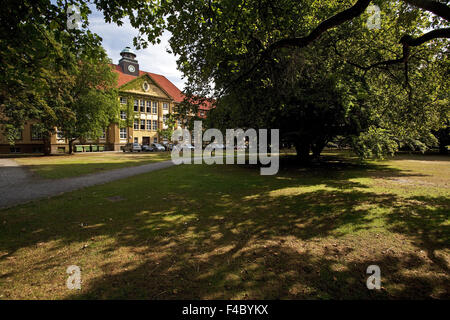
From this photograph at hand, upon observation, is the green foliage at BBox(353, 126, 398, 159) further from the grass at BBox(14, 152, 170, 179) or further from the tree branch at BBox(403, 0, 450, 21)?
the grass at BBox(14, 152, 170, 179)

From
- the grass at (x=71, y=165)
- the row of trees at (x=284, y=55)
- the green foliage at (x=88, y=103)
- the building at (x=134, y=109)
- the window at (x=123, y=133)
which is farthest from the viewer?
the window at (x=123, y=133)

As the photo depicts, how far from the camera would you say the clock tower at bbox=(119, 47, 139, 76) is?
54.0 metres

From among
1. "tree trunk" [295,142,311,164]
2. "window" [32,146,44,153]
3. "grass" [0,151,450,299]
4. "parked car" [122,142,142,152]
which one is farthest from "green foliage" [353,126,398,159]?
"window" [32,146,44,153]

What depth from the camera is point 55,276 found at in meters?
3.06

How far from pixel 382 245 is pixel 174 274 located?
157 inches

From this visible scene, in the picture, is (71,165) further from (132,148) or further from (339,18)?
(132,148)

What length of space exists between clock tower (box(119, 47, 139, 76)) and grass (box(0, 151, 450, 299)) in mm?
56811

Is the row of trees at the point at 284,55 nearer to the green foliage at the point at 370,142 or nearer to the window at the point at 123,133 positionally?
the green foliage at the point at 370,142

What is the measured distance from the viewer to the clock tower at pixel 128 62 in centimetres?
5397

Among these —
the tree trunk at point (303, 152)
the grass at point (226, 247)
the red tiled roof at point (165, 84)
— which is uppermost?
the red tiled roof at point (165, 84)

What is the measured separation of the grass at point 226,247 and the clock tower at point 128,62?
56811mm

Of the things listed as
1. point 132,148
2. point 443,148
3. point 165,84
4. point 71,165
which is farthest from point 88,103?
point 443,148

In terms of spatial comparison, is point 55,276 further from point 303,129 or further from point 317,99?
point 303,129

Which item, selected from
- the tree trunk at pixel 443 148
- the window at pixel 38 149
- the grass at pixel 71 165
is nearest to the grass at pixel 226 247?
the grass at pixel 71 165
